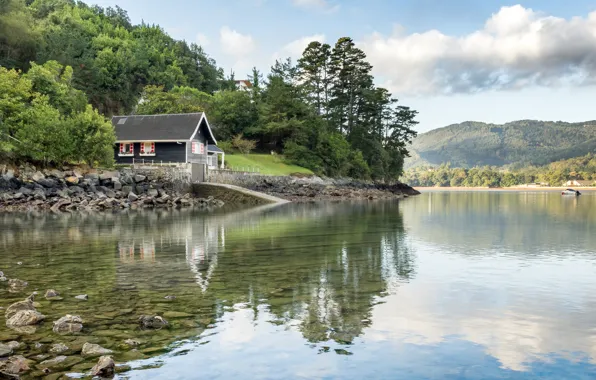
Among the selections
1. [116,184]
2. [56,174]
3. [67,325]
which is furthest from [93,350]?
[116,184]

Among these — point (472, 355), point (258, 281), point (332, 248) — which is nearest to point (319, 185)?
point (332, 248)

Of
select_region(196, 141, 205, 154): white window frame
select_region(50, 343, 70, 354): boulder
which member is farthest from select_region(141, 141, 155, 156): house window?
select_region(50, 343, 70, 354): boulder

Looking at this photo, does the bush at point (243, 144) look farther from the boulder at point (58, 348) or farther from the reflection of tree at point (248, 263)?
the boulder at point (58, 348)

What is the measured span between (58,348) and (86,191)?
124 feet

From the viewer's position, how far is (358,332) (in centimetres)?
809

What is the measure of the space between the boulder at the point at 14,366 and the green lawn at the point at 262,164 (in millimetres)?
58090

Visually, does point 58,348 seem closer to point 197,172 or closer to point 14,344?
point 14,344

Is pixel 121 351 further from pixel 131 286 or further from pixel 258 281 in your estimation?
pixel 258 281

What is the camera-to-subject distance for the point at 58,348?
6988 mm

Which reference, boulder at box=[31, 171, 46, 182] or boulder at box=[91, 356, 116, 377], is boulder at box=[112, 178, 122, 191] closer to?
boulder at box=[31, 171, 46, 182]

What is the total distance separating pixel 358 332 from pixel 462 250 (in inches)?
431

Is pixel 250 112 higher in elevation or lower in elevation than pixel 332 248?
higher

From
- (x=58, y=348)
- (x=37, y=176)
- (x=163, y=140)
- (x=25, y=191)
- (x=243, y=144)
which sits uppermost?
(x=243, y=144)

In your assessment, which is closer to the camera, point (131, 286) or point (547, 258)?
point (131, 286)
